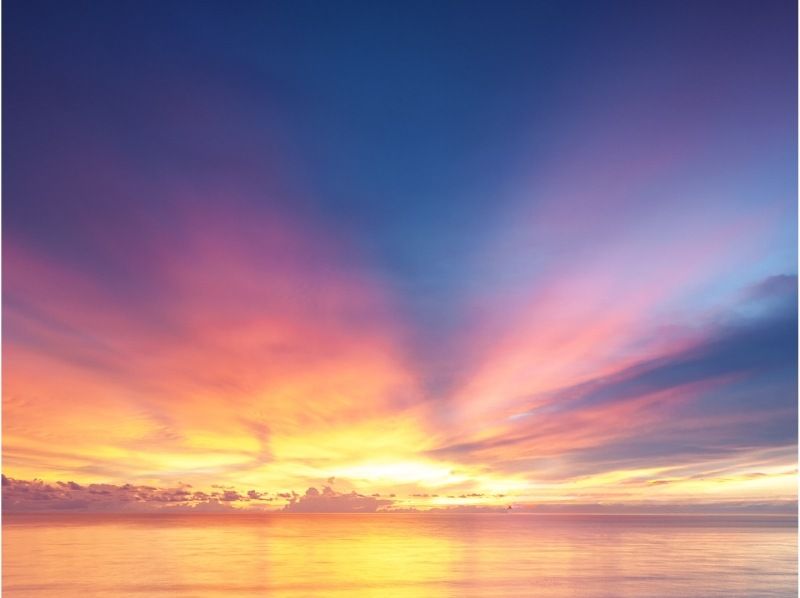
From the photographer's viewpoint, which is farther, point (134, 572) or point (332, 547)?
point (332, 547)

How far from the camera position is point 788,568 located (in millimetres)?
15359

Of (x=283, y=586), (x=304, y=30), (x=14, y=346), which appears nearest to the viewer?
(x=304, y=30)

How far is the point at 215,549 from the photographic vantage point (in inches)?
871

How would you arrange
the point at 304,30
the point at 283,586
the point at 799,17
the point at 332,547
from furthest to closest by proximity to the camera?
the point at 332,547 < the point at 283,586 < the point at 304,30 < the point at 799,17

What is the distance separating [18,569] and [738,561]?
16089 mm

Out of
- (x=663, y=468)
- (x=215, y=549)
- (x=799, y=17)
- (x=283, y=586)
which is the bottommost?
(x=283, y=586)

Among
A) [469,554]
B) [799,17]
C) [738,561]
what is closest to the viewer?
[799,17]

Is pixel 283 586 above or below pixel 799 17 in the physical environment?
below

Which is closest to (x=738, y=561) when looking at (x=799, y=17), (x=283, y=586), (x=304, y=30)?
(x=283, y=586)

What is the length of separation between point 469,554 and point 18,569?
11.0 m

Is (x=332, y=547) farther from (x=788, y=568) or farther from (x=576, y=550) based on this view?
(x=788, y=568)

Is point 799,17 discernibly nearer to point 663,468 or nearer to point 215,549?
point 663,468

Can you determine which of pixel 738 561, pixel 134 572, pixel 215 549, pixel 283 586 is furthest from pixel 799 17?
pixel 215 549

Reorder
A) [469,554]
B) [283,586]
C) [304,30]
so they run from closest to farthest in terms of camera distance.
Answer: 1. [304,30]
2. [283,586]
3. [469,554]
